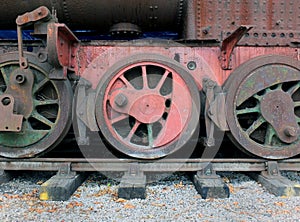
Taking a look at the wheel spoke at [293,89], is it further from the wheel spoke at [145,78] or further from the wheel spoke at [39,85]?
the wheel spoke at [39,85]

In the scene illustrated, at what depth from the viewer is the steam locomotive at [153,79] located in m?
3.38

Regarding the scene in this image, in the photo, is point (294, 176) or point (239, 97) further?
point (294, 176)

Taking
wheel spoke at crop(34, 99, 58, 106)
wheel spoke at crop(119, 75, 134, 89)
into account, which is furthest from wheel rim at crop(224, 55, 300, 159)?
wheel spoke at crop(34, 99, 58, 106)

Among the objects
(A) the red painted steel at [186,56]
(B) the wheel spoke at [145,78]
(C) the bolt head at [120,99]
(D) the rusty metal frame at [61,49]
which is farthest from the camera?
(A) the red painted steel at [186,56]

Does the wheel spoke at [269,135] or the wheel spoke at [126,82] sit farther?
the wheel spoke at [269,135]

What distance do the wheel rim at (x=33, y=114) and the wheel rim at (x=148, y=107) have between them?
1.21 ft

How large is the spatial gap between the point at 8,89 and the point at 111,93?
3.19 ft

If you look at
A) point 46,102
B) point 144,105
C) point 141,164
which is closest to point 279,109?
point 144,105

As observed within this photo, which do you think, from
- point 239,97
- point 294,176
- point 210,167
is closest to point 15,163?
point 210,167

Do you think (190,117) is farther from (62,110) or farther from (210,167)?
(62,110)

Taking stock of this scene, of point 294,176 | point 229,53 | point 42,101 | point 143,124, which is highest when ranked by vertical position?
point 229,53

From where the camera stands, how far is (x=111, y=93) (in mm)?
3463

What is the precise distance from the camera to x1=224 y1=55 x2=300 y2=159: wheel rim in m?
3.48

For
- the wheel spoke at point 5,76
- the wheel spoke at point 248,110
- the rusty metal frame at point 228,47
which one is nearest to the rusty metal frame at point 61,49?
the wheel spoke at point 5,76
